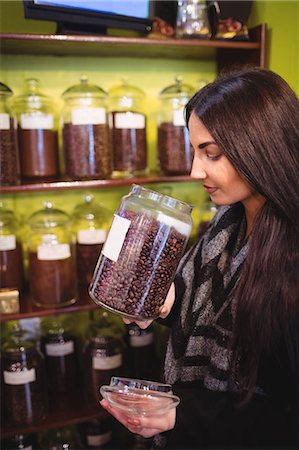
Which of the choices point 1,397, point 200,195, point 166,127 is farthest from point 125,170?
point 1,397

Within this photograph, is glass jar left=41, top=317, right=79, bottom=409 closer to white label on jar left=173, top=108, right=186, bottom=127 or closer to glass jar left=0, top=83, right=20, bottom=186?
glass jar left=0, top=83, right=20, bottom=186

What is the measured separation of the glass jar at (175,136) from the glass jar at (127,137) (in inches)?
2.8

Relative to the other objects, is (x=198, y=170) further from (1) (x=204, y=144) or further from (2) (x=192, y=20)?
(2) (x=192, y=20)

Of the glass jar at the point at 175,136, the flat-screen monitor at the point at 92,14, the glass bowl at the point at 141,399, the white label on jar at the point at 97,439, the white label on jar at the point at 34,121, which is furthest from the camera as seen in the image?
the white label on jar at the point at 97,439

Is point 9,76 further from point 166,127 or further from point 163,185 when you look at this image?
point 163,185

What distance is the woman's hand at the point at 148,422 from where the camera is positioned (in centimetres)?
84

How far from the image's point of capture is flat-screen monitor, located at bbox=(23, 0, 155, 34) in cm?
128

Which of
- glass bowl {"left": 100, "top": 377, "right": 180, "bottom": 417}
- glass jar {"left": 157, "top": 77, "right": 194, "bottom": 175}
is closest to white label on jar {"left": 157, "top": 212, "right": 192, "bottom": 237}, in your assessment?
glass bowl {"left": 100, "top": 377, "right": 180, "bottom": 417}

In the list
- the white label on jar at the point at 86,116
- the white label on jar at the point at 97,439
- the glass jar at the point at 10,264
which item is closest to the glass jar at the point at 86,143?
the white label on jar at the point at 86,116

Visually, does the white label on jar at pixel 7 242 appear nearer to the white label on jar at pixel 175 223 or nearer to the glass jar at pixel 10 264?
the glass jar at pixel 10 264

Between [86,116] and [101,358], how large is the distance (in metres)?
0.80

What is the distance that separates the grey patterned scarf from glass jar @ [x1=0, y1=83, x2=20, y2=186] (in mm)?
581

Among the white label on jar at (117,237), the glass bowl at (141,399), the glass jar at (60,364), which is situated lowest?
the glass jar at (60,364)

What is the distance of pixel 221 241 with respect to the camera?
3.74 feet
